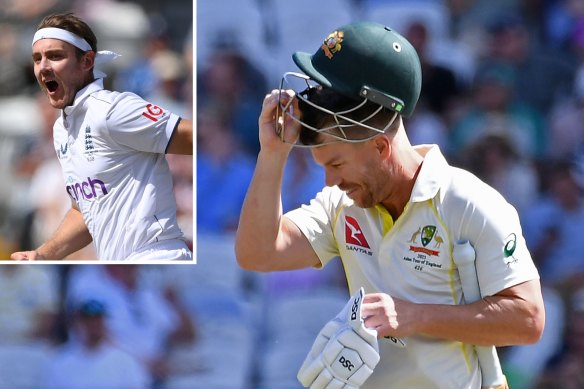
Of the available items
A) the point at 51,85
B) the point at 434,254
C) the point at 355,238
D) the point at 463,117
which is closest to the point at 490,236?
the point at 434,254

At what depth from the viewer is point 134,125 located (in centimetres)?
385

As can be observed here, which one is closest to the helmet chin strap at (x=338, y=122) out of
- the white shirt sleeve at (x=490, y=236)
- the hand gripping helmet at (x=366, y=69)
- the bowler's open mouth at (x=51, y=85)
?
the hand gripping helmet at (x=366, y=69)

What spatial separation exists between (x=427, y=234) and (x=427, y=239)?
0.01 m

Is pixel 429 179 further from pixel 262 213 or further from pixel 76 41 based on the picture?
pixel 76 41

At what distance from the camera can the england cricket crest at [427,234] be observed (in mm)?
2270

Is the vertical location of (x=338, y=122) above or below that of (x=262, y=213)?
above

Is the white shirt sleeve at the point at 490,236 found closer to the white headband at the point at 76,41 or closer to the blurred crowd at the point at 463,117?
the white headband at the point at 76,41

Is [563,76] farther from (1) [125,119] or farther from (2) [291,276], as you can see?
(1) [125,119]

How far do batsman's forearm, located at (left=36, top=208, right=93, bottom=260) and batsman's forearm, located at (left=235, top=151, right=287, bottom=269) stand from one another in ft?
5.65

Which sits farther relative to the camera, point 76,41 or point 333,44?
point 76,41

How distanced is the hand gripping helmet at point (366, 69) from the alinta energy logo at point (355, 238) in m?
0.28

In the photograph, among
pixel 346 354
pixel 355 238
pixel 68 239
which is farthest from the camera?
pixel 68 239

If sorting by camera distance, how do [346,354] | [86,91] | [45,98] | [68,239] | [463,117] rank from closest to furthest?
[346,354]
[86,91]
[45,98]
[68,239]
[463,117]

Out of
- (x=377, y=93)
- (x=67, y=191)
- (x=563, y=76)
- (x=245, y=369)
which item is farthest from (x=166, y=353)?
(x=377, y=93)
